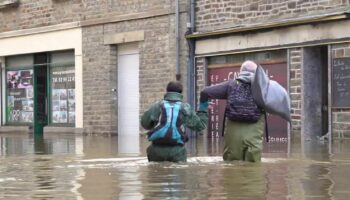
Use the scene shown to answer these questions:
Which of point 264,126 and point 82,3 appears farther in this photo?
point 82,3

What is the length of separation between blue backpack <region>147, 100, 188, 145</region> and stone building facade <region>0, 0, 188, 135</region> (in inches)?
440

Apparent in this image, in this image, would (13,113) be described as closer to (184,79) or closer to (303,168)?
(184,79)

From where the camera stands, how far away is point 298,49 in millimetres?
17891

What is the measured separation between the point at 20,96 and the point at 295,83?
44.6ft

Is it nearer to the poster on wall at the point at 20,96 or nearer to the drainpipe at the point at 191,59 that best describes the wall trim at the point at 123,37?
the drainpipe at the point at 191,59

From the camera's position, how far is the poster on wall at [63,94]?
2575 cm

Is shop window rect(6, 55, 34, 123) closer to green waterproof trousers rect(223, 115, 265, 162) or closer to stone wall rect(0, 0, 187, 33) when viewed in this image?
stone wall rect(0, 0, 187, 33)

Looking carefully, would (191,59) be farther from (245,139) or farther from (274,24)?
(245,139)

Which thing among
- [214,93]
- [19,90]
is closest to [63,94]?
[19,90]

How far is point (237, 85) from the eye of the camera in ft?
33.1

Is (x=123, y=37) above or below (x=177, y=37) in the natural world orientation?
above

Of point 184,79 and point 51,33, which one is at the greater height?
point 51,33

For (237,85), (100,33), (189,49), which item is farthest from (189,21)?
(237,85)

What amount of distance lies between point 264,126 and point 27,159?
4.23 meters
